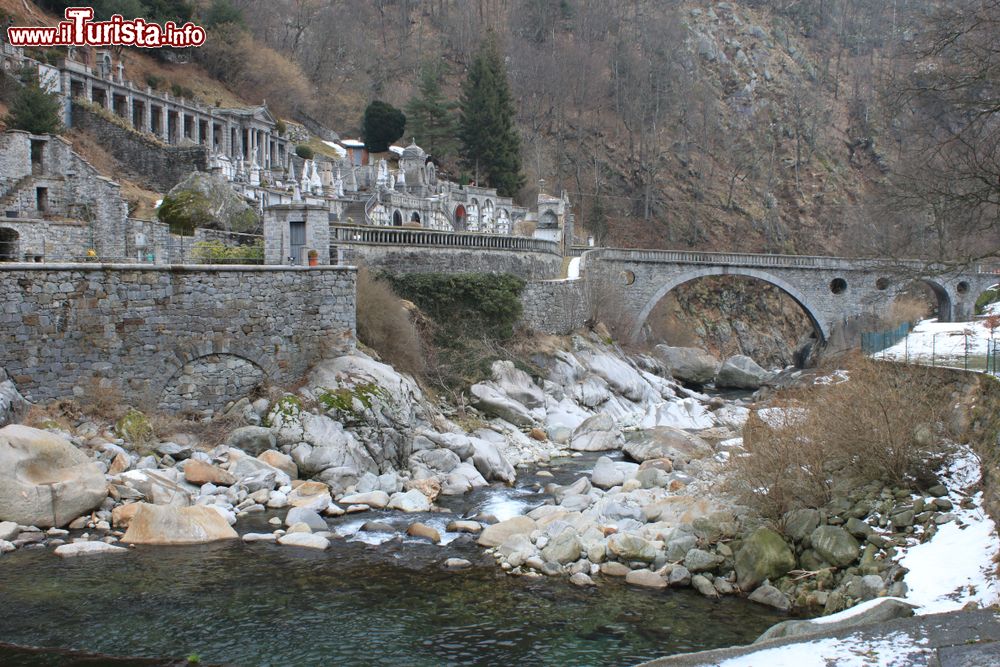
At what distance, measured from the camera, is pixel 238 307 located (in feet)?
63.0

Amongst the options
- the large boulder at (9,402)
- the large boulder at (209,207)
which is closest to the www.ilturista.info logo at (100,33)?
the large boulder at (209,207)

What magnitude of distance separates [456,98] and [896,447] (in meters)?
60.9

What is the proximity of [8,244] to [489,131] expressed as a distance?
113ft

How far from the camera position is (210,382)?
61.6 ft

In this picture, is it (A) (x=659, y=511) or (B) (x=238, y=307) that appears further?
A: (B) (x=238, y=307)

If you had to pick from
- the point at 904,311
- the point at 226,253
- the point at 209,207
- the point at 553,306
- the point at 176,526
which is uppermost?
the point at 209,207

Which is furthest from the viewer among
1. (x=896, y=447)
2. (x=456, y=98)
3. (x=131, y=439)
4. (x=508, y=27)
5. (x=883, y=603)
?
(x=508, y=27)

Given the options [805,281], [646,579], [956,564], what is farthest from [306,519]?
[805,281]

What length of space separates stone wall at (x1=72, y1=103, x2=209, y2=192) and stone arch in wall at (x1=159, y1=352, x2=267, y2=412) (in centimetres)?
1964

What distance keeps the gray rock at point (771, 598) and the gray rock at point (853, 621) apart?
6.61 feet

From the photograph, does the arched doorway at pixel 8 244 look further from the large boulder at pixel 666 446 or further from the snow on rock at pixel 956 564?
the snow on rock at pixel 956 564

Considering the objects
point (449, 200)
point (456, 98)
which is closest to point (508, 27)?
point (456, 98)

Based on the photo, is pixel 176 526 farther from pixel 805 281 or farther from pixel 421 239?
pixel 805 281

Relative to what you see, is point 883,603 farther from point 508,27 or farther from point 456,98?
point 508,27
